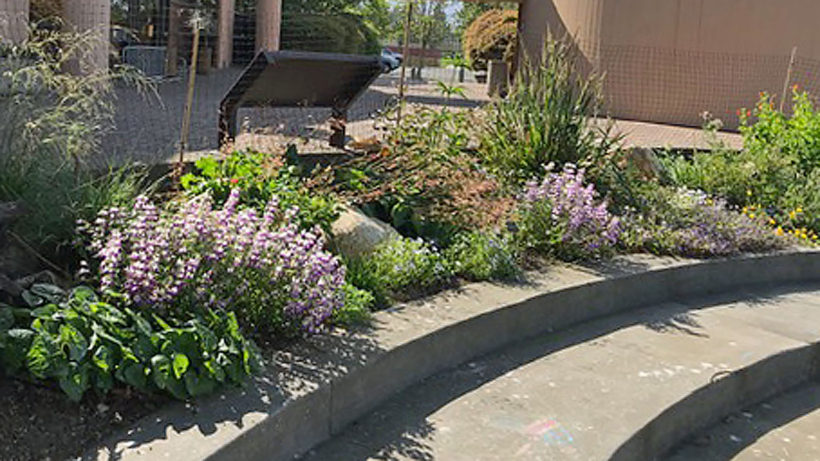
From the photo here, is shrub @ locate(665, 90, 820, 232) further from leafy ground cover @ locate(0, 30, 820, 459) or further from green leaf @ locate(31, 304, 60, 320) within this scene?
green leaf @ locate(31, 304, 60, 320)

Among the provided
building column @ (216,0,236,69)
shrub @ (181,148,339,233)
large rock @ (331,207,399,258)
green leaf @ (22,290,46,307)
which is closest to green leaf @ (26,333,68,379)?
green leaf @ (22,290,46,307)

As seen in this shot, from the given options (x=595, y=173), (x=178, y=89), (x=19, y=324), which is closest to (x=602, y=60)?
(x=178, y=89)

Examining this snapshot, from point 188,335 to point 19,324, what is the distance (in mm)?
557

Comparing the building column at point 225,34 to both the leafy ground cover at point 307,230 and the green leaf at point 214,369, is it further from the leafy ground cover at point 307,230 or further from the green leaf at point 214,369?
the green leaf at point 214,369

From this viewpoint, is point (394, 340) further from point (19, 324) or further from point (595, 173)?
point (595, 173)

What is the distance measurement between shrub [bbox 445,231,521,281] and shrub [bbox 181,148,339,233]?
74 centimetres

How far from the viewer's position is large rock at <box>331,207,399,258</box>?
4738 mm

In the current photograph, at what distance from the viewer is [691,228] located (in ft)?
21.2

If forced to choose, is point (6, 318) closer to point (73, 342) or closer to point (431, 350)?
point (73, 342)

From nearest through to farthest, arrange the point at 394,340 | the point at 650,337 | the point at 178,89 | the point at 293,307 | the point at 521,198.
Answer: the point at 293,307 < the point at 394,340 < the point at 650,337 < the point at 521,198 < the point at 178,89

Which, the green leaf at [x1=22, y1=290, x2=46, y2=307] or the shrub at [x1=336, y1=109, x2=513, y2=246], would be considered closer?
the green leaf at [x1=22, y1=290, x2=46, y2=307]

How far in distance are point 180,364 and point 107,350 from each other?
23cm

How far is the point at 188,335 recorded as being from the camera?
3.21 m

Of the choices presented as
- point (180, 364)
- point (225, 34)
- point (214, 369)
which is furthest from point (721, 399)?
point (225, 34)
